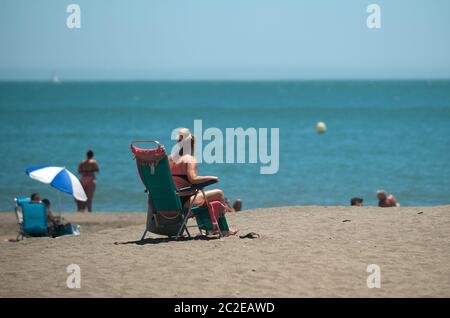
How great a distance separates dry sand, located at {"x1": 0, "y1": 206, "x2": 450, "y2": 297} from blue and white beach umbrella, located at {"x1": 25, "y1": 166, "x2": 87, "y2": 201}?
2230 millimetres

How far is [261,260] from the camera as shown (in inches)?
297

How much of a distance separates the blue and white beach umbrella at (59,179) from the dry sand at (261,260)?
7.32 ft

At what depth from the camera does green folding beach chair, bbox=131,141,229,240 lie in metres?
8.33

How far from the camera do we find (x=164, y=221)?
8.76 metres

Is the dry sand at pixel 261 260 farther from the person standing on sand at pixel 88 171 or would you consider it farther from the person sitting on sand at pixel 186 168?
the person standing on sand at pixel 88 171

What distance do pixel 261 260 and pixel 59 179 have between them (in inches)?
213

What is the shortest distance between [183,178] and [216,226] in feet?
2.00

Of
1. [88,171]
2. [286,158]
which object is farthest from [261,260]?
[286,158]

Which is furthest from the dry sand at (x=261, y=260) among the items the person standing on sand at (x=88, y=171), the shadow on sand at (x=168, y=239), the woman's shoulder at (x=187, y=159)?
the person standing on sand at (x=88, y=171)

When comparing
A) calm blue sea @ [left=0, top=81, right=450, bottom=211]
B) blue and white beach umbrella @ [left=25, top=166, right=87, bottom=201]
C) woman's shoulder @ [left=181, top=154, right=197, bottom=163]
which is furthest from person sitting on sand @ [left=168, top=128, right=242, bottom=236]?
calm blue sea @ [left=0, top=81, right=450, bottom=211]

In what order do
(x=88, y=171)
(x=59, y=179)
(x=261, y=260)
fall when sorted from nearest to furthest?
(x=261, y=260)
(x=59, y=179)
(x=88, y=171)

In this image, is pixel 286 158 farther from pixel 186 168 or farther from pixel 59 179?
pixel 186 168
